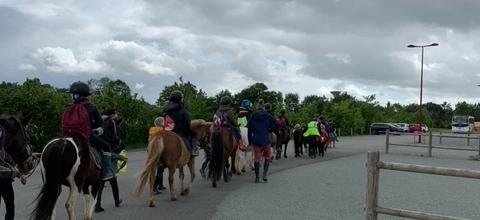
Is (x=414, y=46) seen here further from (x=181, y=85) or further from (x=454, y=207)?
(x=454, y=207)

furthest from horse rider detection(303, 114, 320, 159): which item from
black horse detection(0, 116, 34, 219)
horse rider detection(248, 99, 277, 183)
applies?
black horse detection(0, 116, 34, 219)

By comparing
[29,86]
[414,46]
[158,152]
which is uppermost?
[414,46]

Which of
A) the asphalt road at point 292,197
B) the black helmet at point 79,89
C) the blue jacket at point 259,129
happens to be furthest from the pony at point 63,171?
the blue jacket at point 259,129

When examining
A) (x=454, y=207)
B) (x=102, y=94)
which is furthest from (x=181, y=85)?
(x=454, y=207)

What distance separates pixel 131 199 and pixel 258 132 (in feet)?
13.3

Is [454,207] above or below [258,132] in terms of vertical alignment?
below

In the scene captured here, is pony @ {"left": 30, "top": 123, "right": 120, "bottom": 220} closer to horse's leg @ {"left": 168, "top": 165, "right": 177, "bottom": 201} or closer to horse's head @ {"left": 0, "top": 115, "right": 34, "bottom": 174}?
horse's head @ {"left": 0, "top": 115, "right": 34, "bottom": 174}

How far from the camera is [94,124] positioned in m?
8.43

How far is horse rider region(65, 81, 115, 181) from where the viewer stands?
26.7ft

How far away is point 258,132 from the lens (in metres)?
13.9

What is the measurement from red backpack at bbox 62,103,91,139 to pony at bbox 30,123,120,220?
0.30 feet

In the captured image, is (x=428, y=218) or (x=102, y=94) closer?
(x=428, y=218)

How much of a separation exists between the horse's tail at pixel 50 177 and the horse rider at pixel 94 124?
0.79 m

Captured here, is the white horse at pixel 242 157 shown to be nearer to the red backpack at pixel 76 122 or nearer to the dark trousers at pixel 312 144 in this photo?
the dark trousers at pixel 312 144
